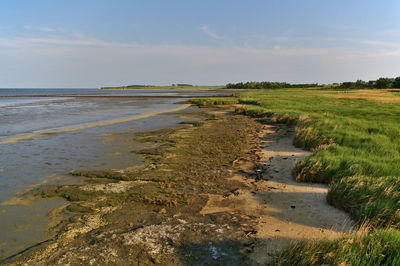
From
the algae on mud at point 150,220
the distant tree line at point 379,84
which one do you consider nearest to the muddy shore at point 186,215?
the algae on mud at point 150,220

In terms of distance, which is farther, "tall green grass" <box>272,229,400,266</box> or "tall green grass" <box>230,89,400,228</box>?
"tall green grass" <box>230,89,400,228</box>

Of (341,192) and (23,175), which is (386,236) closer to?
(341,192)

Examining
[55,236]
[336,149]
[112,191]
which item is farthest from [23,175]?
[336,149]

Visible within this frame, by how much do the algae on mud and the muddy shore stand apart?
2 cm

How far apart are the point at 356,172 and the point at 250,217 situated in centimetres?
360

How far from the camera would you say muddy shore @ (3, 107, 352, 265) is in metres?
4.60

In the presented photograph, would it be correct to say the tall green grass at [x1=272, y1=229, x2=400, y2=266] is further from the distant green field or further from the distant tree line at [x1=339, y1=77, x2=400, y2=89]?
the distant tree line at [x1=339, y1=77, x2=400, y2=89]

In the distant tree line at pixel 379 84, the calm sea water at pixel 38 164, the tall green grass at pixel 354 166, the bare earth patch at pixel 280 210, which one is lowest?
the bare earth patch at pixel 280 210

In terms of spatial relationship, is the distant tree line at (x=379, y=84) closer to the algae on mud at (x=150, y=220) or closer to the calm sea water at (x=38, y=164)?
the calm sea water at (x=38, y=164)

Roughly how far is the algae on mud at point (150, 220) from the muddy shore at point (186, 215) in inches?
0.7

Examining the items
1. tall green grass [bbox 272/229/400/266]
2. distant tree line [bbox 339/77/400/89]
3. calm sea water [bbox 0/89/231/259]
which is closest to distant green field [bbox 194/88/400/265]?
tall green grass [bbox 272/229/400/266]

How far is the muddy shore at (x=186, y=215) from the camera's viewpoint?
181 inches

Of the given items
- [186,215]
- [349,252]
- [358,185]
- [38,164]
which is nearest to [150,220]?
[186,215]

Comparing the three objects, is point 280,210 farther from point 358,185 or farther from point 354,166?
point 354,166
